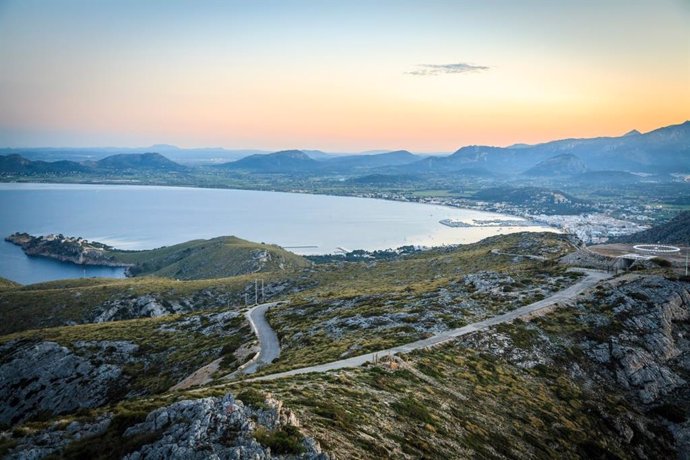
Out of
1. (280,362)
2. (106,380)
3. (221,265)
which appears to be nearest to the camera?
(280,362)

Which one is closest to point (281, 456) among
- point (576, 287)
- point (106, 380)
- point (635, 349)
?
point (106, 380)

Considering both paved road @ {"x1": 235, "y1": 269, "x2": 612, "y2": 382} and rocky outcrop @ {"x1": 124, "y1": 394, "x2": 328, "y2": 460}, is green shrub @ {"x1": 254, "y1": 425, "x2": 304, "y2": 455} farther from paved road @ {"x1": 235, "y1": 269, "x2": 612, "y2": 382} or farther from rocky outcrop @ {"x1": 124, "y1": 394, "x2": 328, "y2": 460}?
paved road @ {"x1": 235, "y1": 269, "x2": 612, "y2": 382}

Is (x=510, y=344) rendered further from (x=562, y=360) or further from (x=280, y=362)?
(x=280, y=362)

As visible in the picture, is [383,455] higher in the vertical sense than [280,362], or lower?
higher

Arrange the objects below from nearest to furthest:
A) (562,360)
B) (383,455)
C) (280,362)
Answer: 1. (383,455)
2. (280,362)
3. (562,360)

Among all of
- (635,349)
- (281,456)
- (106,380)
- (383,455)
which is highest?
(281,456)

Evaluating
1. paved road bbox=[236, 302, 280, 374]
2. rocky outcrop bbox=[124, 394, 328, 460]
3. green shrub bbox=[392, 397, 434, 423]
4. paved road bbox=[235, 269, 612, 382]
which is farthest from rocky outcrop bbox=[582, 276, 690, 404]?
rocky outcrop bbox=[124, 394, 328, 460]

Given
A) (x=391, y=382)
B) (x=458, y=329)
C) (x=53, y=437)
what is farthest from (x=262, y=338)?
(x=53, y=437)
